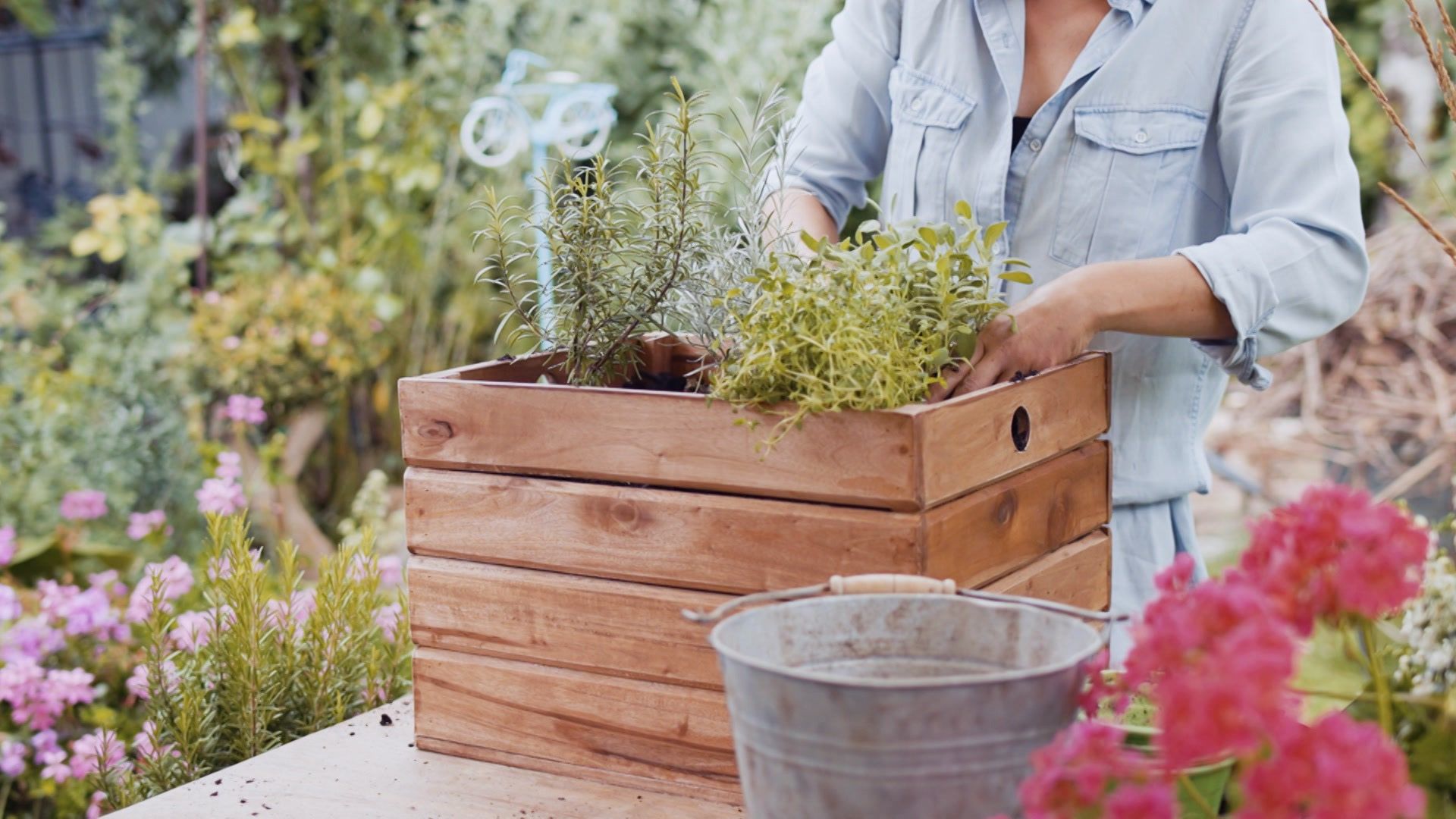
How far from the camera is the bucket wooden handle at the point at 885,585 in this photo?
828mm

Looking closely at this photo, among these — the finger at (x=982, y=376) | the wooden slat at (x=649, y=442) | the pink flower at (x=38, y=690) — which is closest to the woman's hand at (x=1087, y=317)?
the finger at (x=982, y=376)

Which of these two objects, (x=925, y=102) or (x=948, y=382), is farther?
(x=925, y=102)

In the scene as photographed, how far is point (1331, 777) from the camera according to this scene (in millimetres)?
512

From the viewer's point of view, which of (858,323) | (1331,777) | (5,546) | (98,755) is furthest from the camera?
(5,546)

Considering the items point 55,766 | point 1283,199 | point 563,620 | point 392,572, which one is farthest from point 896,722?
point 392,572

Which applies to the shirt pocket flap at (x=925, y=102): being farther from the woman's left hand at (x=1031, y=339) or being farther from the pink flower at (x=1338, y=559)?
the pink flower at (x=1338, y=559)

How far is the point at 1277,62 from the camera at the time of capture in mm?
1343

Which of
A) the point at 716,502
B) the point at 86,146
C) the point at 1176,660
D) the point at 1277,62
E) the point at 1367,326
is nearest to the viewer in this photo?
the point at 1176,660

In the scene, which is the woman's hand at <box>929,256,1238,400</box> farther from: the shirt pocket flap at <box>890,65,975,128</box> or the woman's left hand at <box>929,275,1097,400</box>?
the shirt pocket flap at <box>890,65,975,128</box>

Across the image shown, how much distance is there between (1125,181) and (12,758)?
183 centimetres

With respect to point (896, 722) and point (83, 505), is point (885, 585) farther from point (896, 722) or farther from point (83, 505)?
point (83, 505)

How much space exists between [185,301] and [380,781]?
305 cm

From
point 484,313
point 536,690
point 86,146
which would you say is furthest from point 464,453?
point 86,146

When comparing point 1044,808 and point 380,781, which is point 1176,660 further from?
point 380,781
